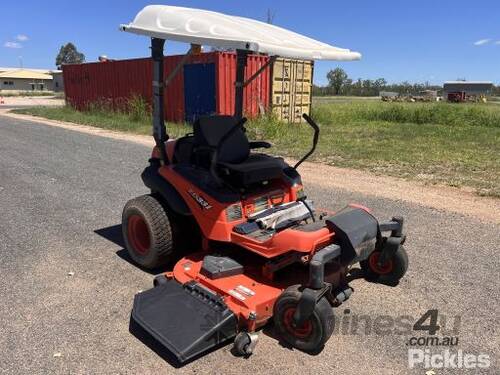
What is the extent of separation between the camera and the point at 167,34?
3379mm

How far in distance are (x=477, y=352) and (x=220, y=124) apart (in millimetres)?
2588

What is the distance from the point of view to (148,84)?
1678 cm

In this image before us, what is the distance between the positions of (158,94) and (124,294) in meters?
1.69

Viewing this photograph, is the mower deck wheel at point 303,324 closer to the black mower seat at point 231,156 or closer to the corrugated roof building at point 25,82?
the black mower seat at point 231,156

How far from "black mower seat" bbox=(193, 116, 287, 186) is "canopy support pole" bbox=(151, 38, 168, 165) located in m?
0.36

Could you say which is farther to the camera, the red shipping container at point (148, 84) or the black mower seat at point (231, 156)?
the red shipping container at point (148, 84)

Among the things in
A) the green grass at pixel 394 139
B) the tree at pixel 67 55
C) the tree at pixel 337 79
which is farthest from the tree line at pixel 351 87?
the tree at pixel 67 55

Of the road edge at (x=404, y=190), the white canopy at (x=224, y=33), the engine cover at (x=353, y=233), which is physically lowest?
the road edge at (x=404, y=190)

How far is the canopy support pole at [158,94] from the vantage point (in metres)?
3.89

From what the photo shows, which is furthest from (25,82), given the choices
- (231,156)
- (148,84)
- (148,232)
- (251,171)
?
(251,171)

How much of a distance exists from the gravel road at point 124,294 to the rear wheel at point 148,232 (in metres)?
0.16

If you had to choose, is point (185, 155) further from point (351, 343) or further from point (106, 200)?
point (106, 200)

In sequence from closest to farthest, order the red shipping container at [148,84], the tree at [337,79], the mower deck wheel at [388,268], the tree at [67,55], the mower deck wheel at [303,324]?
the mower deck wheel at [303,324], the mower deck wheel at [388,268], the red shipping container at [148,84], the tree at [337,79], the tree at [67,55]

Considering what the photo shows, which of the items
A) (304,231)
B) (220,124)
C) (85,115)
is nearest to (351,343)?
(304,231)
